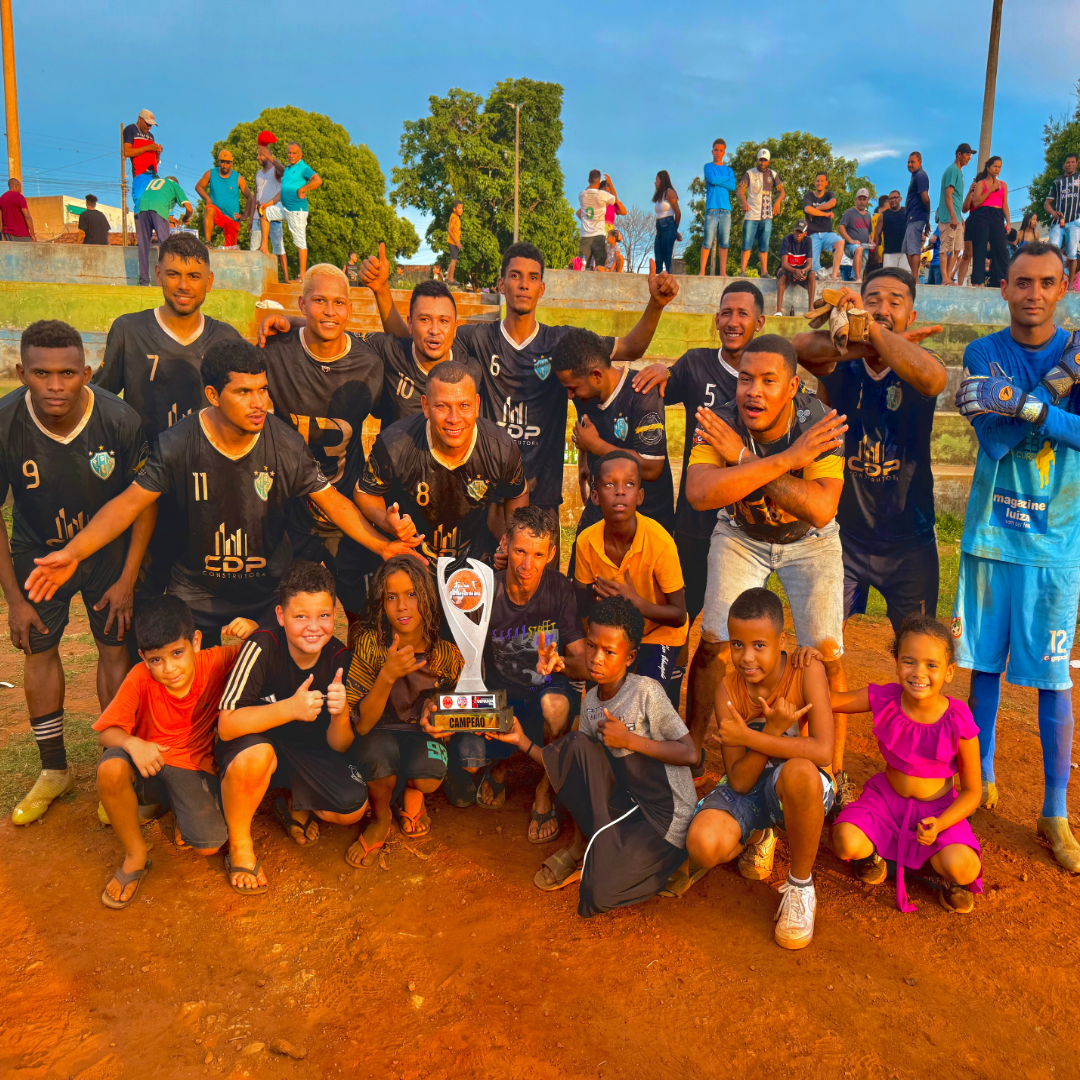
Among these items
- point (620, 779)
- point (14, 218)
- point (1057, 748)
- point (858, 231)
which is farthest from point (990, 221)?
point (14, 218)

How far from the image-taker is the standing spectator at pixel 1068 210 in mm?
14758

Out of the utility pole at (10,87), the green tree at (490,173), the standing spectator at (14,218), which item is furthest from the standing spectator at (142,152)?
the green tree at (490,173)

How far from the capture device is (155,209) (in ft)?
41.9

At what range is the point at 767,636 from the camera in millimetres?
3650

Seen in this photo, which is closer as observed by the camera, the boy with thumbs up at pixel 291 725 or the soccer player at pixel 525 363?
the boy with thumbs up at pixel 291 725

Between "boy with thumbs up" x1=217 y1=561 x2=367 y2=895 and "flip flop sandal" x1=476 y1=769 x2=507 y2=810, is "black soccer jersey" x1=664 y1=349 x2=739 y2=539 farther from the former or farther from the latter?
"boy with thumbs up" x1=217 y1=561 x2=367 y2=895

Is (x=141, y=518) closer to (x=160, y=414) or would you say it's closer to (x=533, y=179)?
(x=160, y=414)

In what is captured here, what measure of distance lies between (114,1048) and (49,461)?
2886 millimetres

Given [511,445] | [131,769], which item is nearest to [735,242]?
[511,445]

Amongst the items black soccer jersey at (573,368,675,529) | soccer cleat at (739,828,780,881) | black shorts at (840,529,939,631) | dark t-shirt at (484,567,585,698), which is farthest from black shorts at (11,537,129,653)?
black shorts at (840,529,939,631)

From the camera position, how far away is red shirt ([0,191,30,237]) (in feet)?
50.8

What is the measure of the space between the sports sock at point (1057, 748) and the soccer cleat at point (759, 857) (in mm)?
1537

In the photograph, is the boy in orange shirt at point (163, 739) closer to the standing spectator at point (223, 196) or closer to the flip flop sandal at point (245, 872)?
the flip flop sandal at point (245, 872)

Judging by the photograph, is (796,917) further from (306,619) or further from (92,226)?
(92,226)
